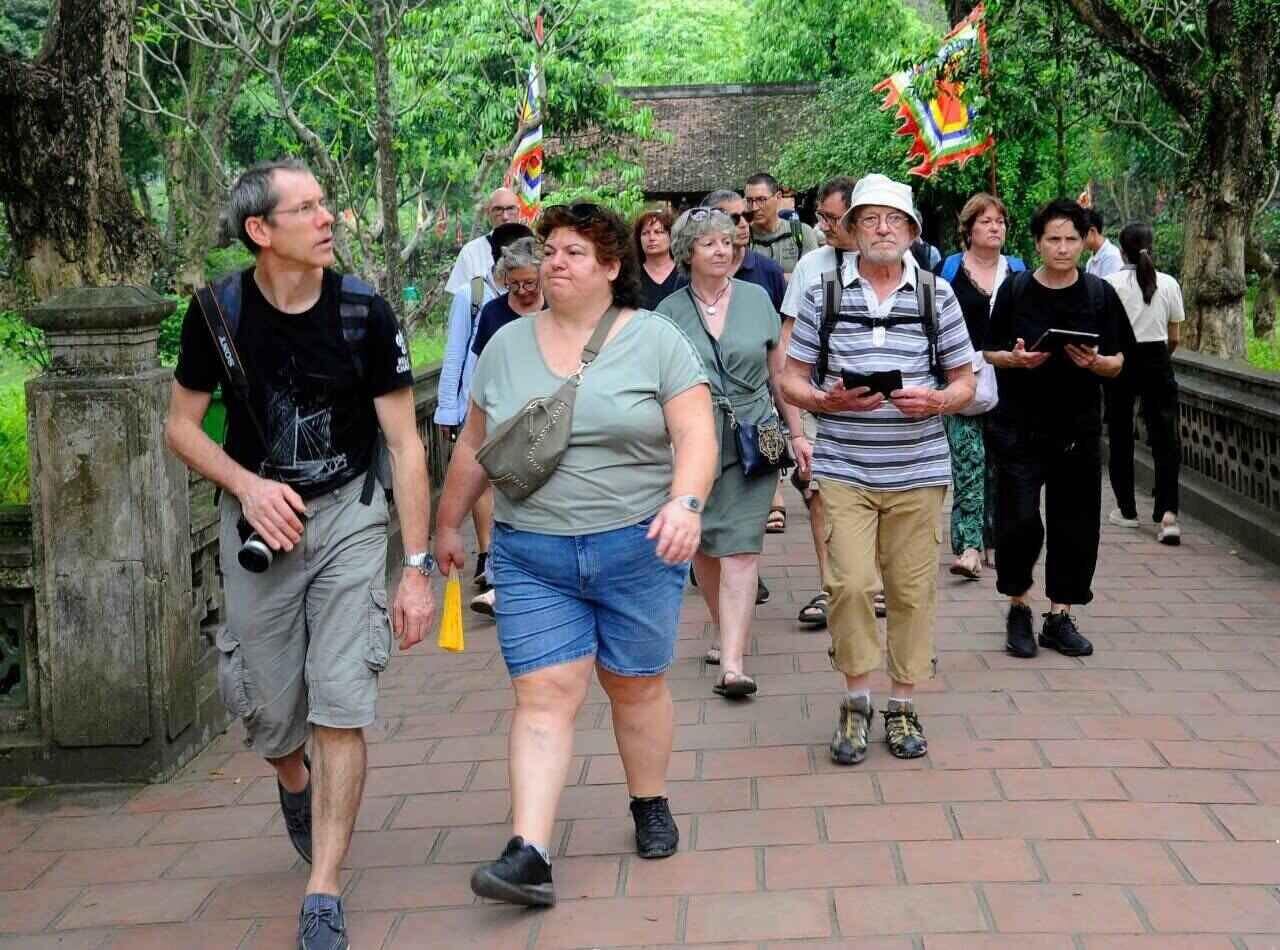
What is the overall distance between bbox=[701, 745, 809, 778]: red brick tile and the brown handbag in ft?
5.44

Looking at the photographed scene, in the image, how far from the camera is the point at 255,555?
14.3 feet

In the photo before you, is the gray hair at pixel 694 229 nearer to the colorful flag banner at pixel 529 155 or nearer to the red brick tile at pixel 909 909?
the red brick tile at pixel 909 909

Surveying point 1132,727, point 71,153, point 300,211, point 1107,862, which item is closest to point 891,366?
point 1132,727

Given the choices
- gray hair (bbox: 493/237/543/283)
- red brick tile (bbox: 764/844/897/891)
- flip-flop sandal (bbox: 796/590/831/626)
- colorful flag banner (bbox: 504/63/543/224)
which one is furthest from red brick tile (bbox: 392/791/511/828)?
colorful flag banner (bbox: 504/63/543/224)

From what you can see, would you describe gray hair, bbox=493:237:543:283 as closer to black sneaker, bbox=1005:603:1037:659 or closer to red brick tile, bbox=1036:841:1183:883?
black sneaker, bbox=1005:603:1037:659

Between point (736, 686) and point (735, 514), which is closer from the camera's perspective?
point (736, 686)

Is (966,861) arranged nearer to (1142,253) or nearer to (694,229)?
(694,229)

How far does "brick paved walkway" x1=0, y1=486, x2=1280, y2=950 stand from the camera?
4422mm

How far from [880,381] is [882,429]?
0.70ft

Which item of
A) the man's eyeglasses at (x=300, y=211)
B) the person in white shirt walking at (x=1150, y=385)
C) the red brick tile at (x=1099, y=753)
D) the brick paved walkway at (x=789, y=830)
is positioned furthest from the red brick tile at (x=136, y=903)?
the person in white shirt walking at (x=1150, y=385)

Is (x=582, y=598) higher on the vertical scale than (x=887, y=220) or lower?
lower

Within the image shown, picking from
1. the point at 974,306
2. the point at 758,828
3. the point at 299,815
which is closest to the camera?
the point at 299,815

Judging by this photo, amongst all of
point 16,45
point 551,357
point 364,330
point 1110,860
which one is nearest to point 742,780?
point 1110,860

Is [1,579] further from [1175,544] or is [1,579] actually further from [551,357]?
[1175,544]
